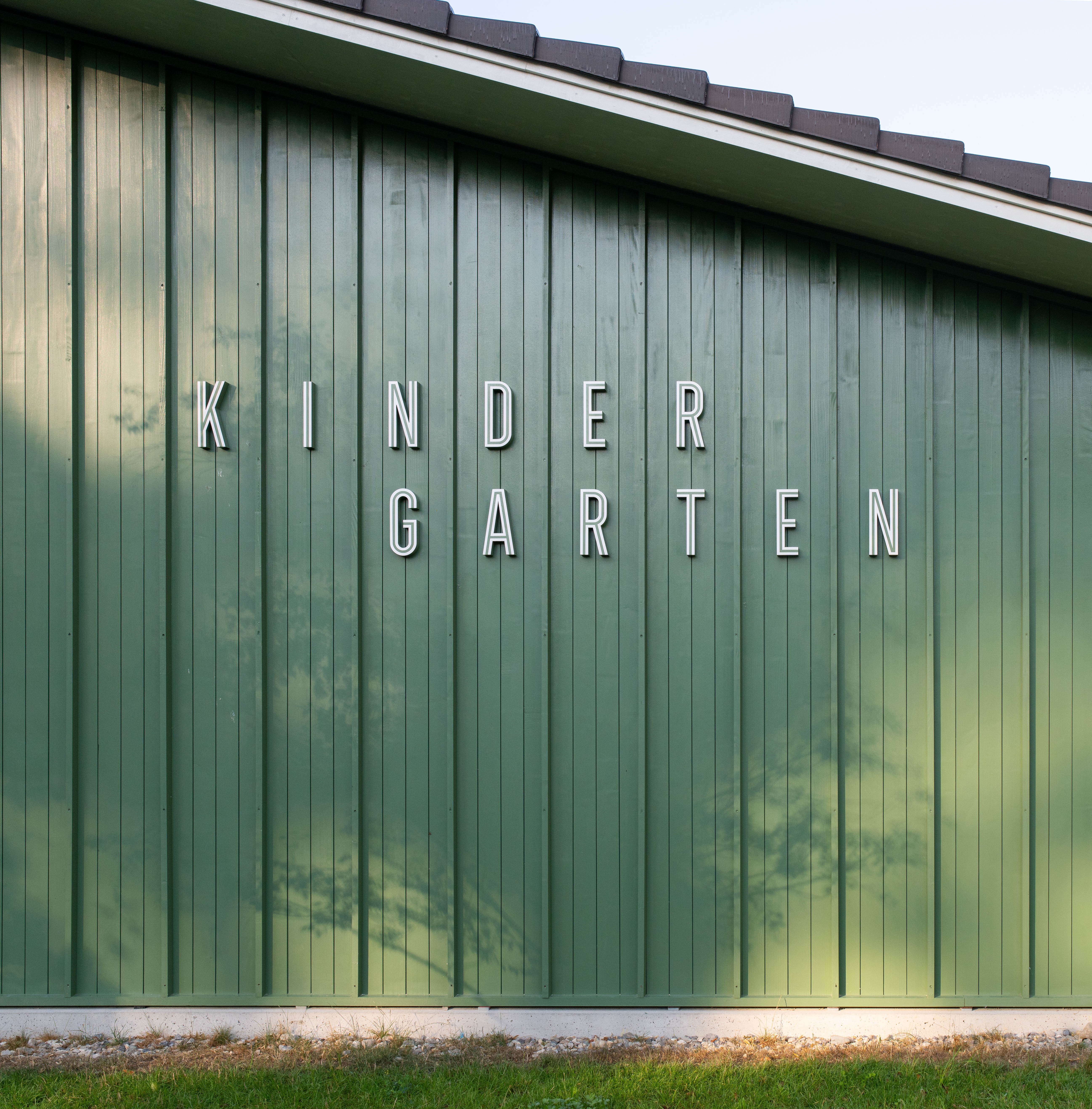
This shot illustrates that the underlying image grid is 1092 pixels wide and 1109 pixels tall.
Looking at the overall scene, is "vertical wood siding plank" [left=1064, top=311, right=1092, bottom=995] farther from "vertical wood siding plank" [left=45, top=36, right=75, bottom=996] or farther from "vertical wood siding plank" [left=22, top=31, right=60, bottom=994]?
"vertical wood siding plank" [left=22, top=31, right=60, bottom=994]

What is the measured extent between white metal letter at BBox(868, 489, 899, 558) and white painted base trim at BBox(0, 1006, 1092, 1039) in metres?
2.63

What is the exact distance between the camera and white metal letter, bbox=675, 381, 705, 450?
4105 millimetres

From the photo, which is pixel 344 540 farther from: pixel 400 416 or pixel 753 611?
pixel 753 611

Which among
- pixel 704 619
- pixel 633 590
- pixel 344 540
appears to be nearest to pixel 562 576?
pixel 633 590

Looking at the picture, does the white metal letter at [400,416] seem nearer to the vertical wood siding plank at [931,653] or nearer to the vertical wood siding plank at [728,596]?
the vertical wood siding plank at [728,596]

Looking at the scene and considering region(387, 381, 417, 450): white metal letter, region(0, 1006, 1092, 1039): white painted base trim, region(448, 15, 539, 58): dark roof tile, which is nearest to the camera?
region(448, 15, 539, 58): dark roof tile

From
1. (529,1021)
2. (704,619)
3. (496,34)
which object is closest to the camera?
(496,34)

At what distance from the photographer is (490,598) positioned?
13.4ft

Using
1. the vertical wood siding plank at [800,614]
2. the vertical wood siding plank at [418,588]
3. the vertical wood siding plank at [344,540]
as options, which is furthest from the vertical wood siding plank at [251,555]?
the vertical wood siding plank at [800,614]

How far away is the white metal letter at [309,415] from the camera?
405cm

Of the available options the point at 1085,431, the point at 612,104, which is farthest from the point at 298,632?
the point at 1085,431

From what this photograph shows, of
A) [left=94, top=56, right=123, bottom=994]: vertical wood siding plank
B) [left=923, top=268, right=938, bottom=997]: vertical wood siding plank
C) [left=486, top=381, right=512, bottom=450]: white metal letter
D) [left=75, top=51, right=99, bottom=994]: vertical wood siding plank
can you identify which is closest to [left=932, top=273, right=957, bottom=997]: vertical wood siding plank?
[left=923, top=268, right=938, bottom=997]: vertical wood siding plank

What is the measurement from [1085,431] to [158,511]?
5.41 m

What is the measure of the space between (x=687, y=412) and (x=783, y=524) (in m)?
0.86
